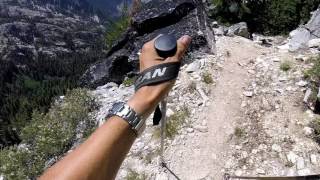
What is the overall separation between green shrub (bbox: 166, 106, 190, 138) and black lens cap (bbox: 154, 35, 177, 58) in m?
10.8

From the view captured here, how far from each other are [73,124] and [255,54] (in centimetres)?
772

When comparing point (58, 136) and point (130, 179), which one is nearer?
point (130, 179)

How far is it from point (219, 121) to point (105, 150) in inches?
467

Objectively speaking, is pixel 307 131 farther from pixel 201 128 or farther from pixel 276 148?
pixel 201 128

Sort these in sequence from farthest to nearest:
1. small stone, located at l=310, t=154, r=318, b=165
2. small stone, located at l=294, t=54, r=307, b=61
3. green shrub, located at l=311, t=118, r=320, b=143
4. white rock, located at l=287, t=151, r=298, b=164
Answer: small stone, located at l=294, t=54, r=307, b=61 < green shrub, located at l=311, t=118, r=320, b=143 < white rock, located at l=287, t=151, r=298, b=164 < small stone, located at l=310, t=154, r=318, b=165

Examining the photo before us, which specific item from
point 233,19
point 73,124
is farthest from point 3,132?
point 73,124

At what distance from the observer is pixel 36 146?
15.1 metres

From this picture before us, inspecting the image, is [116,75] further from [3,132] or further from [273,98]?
[3,132]

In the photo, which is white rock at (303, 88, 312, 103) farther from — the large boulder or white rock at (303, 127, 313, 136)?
the large boulder

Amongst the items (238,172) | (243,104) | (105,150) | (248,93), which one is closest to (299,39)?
(248,93)

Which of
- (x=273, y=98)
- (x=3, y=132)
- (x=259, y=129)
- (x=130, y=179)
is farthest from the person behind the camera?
(x=3, y=132)

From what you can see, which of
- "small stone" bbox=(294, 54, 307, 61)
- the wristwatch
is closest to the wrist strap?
the wristwatch

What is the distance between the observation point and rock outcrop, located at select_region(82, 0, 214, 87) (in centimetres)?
1973

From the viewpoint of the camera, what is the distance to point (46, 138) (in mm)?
14820
